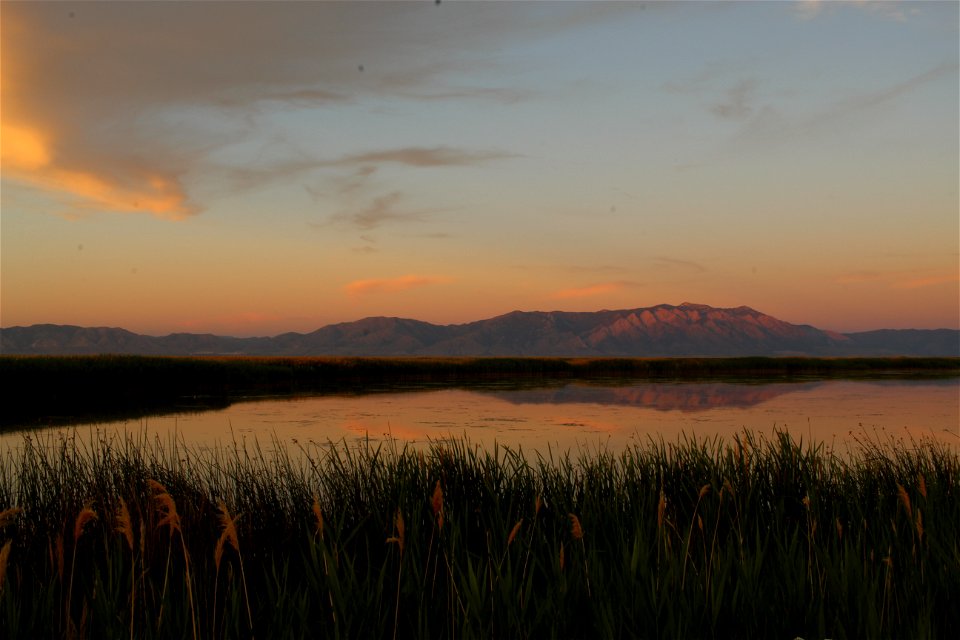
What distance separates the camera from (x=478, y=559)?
6.30m

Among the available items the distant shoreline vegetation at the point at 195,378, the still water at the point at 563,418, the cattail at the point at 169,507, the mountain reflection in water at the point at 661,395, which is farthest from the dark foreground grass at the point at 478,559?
the mountain reflection in water at the point at 661,395

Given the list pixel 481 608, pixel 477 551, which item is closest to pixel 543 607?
pixel 481 608

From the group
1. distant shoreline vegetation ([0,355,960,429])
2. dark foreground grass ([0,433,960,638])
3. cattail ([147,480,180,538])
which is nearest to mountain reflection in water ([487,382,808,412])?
distant shoreline vegetation ([0,355,960,429])

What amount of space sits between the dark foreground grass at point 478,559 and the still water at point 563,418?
4933 mm

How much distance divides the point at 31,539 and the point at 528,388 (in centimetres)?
3284

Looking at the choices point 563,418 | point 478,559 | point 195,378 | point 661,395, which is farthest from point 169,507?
point 195,378

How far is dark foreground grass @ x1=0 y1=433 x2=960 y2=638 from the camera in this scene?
14.6 ft

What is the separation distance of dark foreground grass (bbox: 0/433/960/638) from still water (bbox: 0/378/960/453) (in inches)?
194

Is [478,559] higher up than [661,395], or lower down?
higher up

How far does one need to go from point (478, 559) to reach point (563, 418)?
17.1 m

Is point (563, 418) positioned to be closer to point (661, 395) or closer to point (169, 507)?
point (661, 395)

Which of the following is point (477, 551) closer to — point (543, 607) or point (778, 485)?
point (543, 607)

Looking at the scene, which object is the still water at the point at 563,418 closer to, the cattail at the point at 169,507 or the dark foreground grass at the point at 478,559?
the dark foreground grass at the point at 478,559

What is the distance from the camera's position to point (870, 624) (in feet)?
13.4
